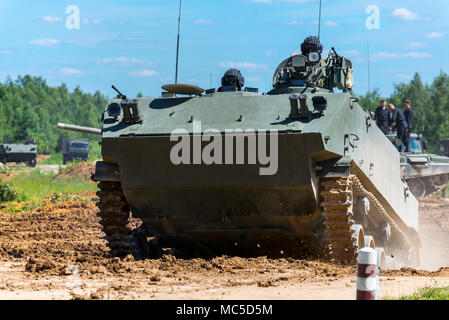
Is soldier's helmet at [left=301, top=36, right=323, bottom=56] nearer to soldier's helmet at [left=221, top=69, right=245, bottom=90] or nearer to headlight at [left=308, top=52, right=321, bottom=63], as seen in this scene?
headlight at [left=308, top=52, right=321, bottom=63]

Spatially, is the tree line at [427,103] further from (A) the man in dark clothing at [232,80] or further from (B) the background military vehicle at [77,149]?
(A) the man in dark clothing at [232,80]

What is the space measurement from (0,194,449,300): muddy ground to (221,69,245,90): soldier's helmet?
2.44 meters

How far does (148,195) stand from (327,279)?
2.43 metres

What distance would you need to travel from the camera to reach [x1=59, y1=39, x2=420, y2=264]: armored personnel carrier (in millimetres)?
9750

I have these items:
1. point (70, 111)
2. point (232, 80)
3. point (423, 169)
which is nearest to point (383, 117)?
point (232, 80)

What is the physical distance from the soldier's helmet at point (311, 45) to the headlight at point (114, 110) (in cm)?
368

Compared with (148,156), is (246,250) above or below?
below

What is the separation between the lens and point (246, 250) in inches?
447

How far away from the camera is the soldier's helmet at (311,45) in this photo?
1302 centimetres

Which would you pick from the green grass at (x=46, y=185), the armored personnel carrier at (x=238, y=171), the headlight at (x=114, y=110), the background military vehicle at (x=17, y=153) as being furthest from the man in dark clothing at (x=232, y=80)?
the background military vehicle at (x=17, y=153)

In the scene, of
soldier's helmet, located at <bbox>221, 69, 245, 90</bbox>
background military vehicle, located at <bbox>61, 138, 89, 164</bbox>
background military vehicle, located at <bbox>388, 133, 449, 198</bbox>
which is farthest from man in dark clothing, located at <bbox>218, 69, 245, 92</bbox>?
background military vehicle, located at <bbox>61, 138, 89, 164</bbox>
